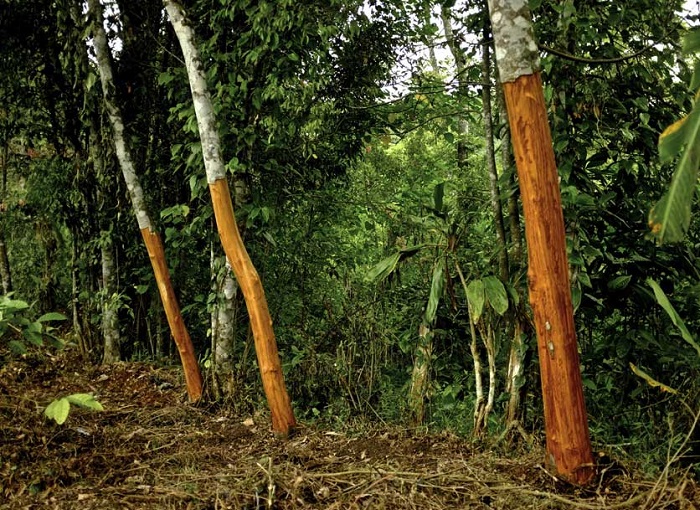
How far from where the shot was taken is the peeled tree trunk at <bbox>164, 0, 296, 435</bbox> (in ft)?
13.3

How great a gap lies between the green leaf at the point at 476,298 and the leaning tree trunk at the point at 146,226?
8.39ft

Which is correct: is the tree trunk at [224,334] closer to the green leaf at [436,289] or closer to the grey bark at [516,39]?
the green leaf at [436,289]

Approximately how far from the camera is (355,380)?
509 centimetres

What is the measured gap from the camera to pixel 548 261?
273 centimetres

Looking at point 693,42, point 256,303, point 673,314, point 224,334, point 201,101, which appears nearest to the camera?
point 693,42

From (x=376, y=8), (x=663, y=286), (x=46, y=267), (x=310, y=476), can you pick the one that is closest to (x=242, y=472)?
(x=310, y=476)

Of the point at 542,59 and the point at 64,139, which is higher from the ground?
the point at 64,139

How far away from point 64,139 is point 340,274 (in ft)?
10.9

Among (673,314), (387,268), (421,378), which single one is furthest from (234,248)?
(673,314)

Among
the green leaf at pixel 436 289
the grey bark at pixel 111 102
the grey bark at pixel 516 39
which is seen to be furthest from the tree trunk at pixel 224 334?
the grey bark at pixel 516 39

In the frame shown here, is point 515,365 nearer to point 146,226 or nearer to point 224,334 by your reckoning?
point 224,334

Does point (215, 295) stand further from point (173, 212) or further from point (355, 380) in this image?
point (355, 380)

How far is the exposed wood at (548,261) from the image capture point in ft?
8.94

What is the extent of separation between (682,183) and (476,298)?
6.54ft
